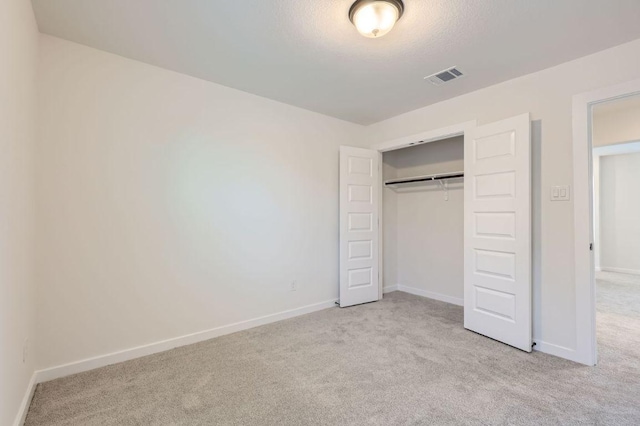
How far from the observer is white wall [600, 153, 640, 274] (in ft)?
19.0

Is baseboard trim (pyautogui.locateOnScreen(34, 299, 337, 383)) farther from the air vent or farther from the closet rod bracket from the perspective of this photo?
the air vent

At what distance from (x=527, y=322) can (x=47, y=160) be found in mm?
4159

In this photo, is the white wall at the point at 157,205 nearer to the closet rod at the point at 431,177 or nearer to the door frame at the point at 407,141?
the door frame at the point at 407,141

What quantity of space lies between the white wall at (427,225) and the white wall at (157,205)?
1722 mm

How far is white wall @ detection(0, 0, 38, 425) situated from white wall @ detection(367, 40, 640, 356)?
148 inches

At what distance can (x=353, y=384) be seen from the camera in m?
2.10

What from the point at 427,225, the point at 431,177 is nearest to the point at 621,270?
the point at 427,225

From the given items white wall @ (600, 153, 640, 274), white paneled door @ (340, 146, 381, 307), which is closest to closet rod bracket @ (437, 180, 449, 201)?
white paneled door @ (340, 146, 381, 307)

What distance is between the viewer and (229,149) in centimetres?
310

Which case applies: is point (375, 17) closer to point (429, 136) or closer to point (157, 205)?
point (429, 136)

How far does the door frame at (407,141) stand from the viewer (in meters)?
3.32

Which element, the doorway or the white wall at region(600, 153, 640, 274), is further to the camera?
the white wall at region(600, 153, 640, 274)

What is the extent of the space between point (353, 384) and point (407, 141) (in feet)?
9.68

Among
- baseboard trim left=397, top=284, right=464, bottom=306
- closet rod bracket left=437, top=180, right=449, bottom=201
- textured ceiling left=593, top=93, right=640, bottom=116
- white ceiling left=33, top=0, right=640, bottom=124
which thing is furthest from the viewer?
closet rod bracket left=437, top=180, right=449, bottom=201
